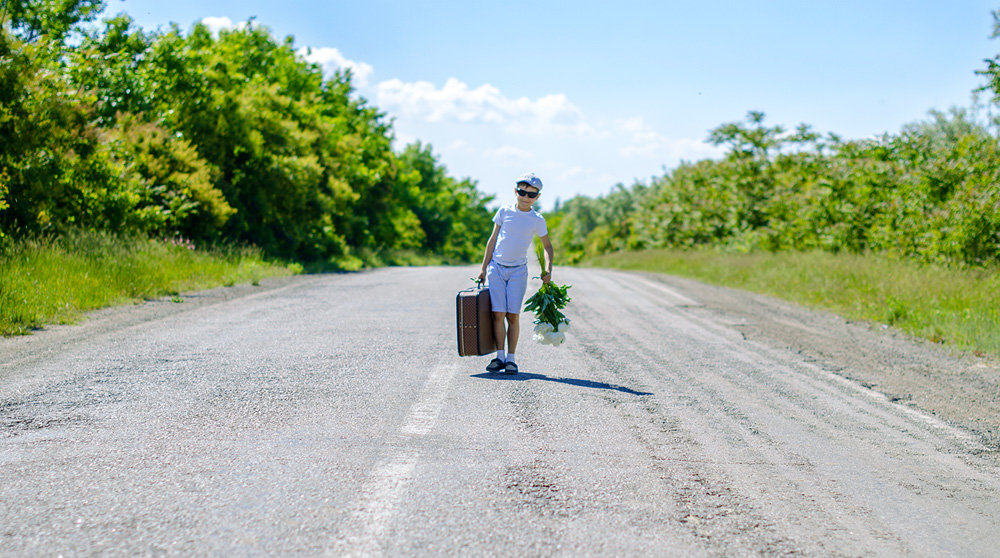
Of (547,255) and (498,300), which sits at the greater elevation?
(547,255)

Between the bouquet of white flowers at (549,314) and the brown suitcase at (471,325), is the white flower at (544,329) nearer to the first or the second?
the bouquet of white flowers at (549,314)

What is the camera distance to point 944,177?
54.2ft

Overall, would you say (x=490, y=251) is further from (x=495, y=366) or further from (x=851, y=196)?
(x=851, y=196)

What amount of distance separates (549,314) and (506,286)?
0.52 meters

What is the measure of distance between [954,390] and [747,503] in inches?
201

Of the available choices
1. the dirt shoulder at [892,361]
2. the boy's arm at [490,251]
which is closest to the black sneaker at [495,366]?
the boy's arm at [490,251]

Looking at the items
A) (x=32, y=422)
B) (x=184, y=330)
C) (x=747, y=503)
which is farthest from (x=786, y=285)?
(x=32, y=422)

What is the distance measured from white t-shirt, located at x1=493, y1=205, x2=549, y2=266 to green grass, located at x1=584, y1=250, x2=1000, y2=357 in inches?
281

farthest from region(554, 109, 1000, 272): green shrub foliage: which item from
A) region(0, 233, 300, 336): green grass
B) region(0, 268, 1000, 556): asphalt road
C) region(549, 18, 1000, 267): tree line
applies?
region(0, 233, 300, 336): green grass

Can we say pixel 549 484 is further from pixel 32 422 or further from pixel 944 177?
pixel 944 177

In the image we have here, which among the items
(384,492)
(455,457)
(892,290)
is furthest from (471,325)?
(892,290)

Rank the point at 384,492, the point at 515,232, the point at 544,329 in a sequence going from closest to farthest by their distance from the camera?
1. the point at 384,492
2. the point at 515,232
3. the point at 544,329

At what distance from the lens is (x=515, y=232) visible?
22.9 ft

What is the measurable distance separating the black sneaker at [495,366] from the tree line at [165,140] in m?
9.28
